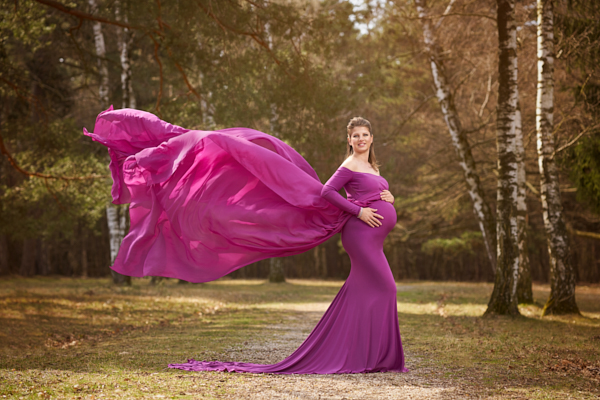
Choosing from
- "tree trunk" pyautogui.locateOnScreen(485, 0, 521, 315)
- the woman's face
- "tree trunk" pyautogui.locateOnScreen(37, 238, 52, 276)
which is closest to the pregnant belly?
the woman's face

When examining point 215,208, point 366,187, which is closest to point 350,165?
point 366,187

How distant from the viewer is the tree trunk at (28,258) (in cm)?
3138

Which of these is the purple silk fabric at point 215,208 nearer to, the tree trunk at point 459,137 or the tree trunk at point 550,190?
Answer: the tree trunk at point 550,190

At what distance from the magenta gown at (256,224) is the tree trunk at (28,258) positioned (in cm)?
2848

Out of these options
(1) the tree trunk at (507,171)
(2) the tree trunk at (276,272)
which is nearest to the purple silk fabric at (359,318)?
(1) the tree trunk at (507,171)

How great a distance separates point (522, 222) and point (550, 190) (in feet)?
2.85

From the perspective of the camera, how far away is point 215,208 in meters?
6.12

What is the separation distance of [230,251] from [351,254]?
1352 millimetres

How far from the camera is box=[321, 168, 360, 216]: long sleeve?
5691 millimetres

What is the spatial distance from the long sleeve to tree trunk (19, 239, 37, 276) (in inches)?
1173

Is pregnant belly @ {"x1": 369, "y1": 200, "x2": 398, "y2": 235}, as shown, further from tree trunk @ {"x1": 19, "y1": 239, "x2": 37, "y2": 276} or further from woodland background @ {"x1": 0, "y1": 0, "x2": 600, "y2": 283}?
tree trunk @ {"x1": 19, "y1": 239, "x2": 37, "y2": 276}

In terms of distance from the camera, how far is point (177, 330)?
10.0 metres

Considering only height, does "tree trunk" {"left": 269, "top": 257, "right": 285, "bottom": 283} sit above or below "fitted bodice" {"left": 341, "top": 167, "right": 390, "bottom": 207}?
below

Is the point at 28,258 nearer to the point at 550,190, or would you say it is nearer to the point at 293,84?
the point at 293,84
